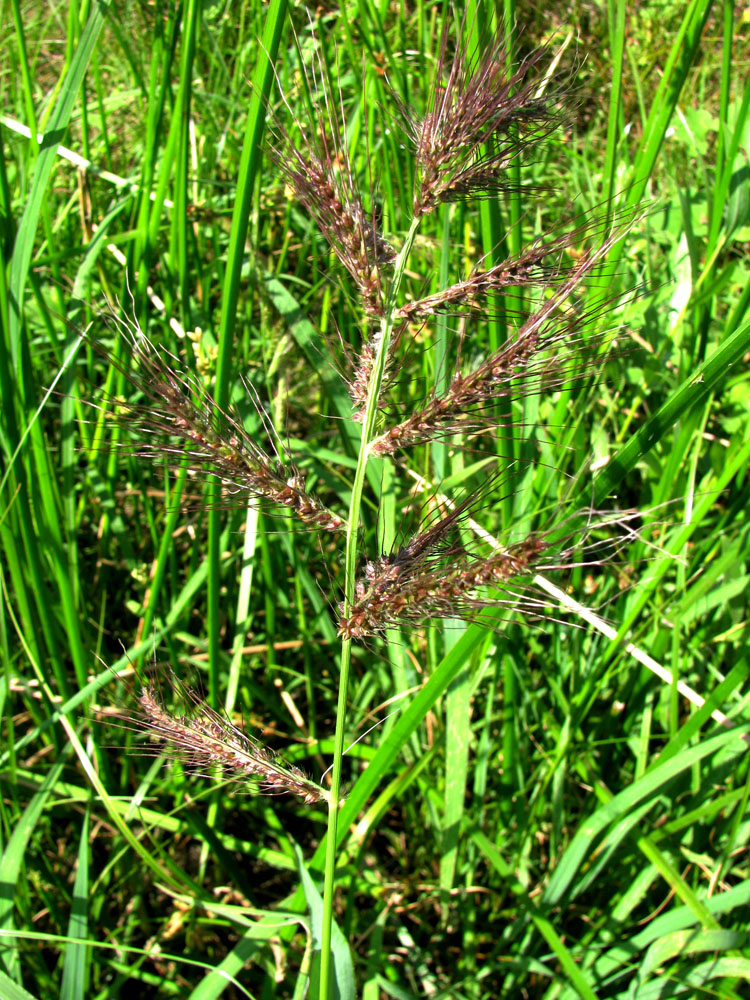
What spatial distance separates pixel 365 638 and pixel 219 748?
24cm

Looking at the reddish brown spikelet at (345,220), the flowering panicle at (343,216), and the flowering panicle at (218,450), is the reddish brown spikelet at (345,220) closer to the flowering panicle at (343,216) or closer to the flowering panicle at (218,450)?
the flowering panicle at (343,216)

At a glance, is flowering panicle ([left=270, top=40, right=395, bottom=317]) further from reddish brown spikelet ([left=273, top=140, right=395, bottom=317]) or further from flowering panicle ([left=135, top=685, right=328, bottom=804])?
flowering panicle ([left=135, top=685, right=328, bottom=804])

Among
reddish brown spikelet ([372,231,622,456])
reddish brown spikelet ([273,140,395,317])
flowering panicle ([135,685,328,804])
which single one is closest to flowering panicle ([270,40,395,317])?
reddish brown spikelet ([273,140,395,317])

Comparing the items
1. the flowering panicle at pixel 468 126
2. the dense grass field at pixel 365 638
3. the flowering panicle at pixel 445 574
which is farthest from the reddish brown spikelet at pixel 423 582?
the flowering panicle at pixel 468 126

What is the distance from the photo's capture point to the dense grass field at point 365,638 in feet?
3.49

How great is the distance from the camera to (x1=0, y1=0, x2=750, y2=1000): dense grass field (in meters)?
1.06

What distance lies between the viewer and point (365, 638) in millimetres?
950

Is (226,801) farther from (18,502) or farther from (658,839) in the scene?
(658,839)

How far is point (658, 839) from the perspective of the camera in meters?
1.36

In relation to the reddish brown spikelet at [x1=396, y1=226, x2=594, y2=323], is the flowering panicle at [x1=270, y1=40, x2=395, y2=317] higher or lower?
higher

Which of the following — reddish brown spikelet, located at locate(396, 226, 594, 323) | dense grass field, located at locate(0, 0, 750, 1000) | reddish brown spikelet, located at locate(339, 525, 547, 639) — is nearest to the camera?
reddish brown spikelet, located at locate(339, 525, 547, 639)

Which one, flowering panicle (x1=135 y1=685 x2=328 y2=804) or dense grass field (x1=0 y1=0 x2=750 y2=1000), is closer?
flowering panicle (x1=135 y1=685 x2=328 y2=804)

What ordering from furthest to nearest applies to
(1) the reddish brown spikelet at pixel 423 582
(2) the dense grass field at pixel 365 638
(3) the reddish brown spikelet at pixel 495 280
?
1. (2) the dense grass field at pixel 365 638
2. (3) the reddish brown spikelet at pixel 495 280
3. (1) the reddish brown spikelet at pixel 423 582

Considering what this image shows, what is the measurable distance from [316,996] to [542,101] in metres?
1.08
